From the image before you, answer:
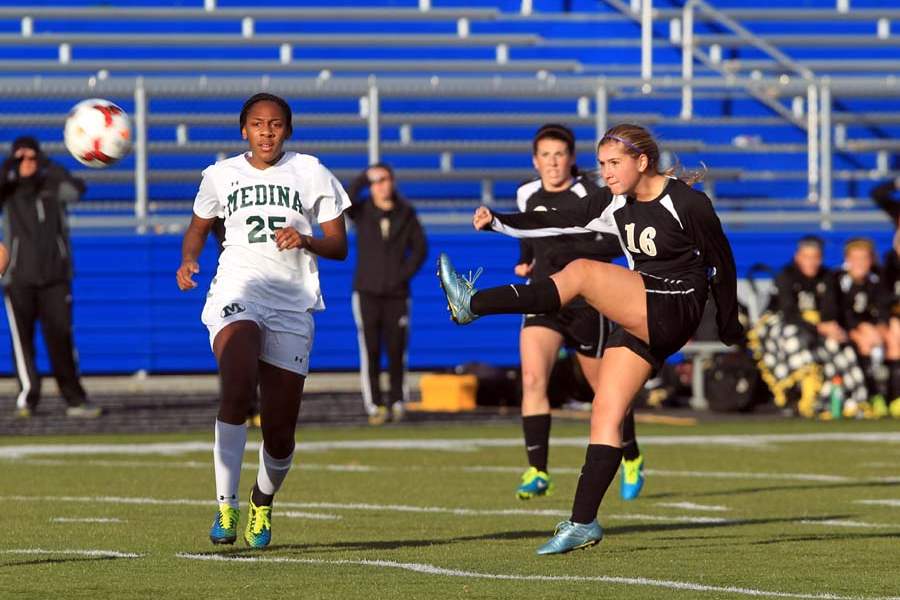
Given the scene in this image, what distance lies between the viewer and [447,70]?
2608 cm

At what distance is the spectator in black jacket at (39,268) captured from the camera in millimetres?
17875

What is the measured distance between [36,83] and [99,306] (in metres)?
2.52

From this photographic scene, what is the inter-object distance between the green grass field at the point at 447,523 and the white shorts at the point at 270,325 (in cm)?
77

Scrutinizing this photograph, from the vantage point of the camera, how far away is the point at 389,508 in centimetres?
1027

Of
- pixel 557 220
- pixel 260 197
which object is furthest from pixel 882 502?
pixel 260 197

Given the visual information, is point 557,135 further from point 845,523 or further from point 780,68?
point 780,68

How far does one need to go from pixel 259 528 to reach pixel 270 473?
0.23 m

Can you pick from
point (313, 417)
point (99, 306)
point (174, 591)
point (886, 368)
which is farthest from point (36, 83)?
point (174, 591)

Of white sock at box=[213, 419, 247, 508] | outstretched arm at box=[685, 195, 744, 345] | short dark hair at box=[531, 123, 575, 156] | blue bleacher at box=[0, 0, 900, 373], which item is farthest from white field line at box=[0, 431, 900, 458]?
outstretched arm at box=[685, 195, 744, 345]

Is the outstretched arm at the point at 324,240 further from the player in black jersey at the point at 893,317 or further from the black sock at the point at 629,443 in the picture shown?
the player in black jersey at the point at 893,317

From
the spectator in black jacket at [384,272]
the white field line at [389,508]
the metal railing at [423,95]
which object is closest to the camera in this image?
the white field line at [389,508]

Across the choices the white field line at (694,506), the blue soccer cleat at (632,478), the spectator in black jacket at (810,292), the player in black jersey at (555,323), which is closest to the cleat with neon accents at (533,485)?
the player in black jersey at (555,323)

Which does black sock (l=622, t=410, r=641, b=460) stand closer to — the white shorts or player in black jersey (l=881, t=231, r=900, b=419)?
the white shorts

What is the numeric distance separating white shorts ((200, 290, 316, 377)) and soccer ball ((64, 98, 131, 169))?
140 cm
